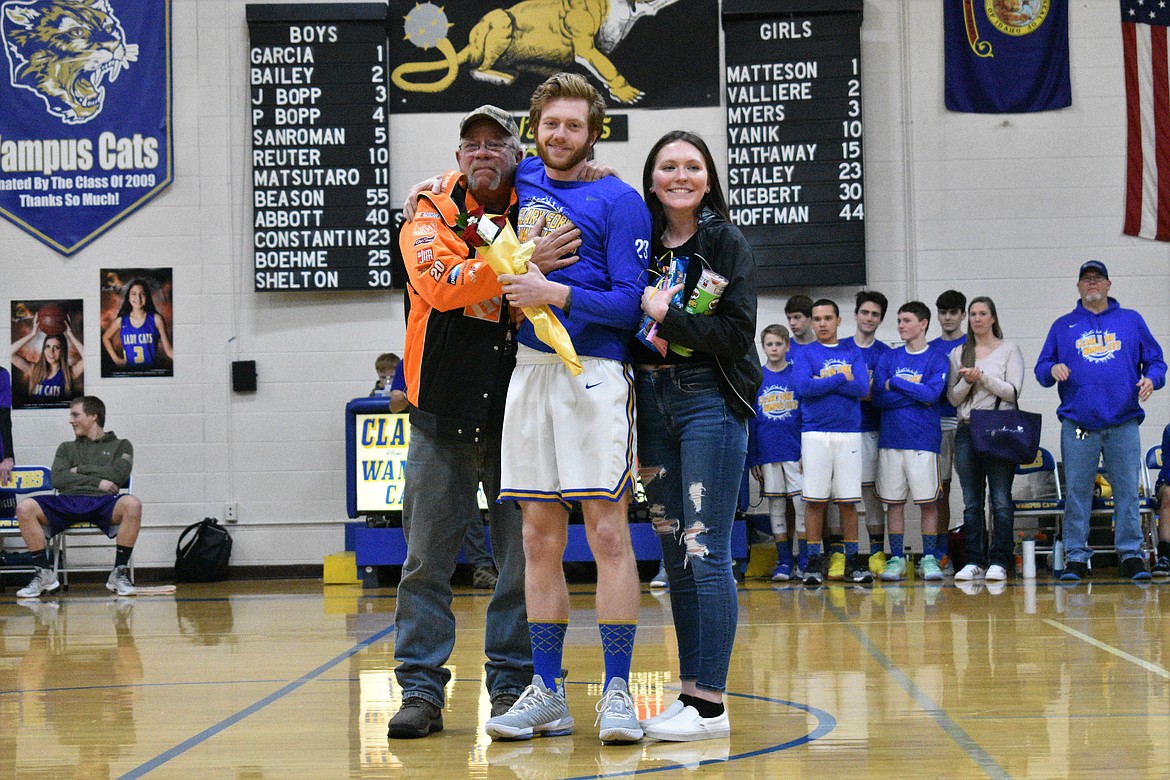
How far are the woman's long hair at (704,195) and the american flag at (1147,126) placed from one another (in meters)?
7.30

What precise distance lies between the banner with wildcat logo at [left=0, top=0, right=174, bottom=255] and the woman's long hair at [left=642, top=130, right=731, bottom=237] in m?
7.30

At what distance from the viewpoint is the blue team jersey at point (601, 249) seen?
10.6 ft

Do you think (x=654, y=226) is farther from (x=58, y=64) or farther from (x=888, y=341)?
(x=58, y=64)

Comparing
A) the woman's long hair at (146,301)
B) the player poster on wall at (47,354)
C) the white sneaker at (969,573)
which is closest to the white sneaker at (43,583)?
the player poster on wall at (47,354)

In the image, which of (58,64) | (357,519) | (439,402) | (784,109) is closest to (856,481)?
(784,109)

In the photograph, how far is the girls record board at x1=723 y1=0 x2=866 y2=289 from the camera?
377 inches

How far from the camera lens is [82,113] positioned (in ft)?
32.6

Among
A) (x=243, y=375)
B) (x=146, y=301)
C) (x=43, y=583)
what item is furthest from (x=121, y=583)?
(x=146, y=301)

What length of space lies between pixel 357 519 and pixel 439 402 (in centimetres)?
633

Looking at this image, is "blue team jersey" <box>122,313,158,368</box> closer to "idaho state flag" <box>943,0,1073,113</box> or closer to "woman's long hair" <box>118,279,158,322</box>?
"woman's long hair" <box>118,279,158,322</box>

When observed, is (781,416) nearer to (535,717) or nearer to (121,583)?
(121,583)

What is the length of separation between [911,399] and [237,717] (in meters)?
5.48

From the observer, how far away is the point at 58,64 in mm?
9906

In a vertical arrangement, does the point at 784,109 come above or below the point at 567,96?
above
